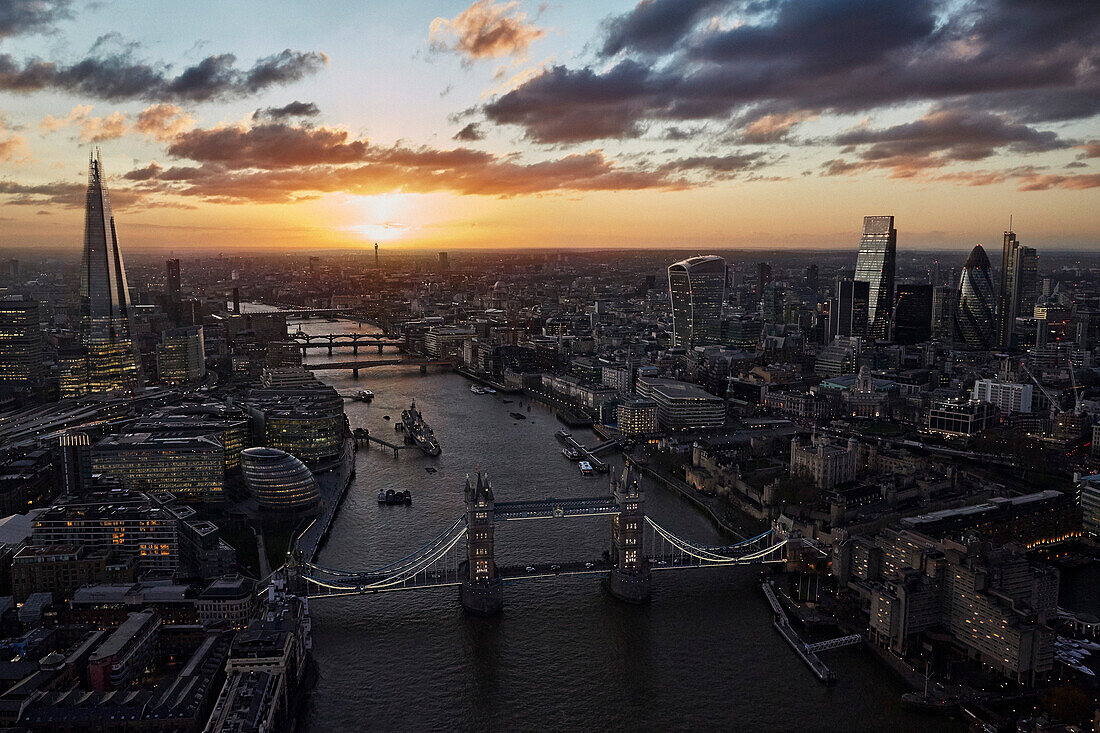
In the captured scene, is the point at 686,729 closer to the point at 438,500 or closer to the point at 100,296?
the point at 438,500

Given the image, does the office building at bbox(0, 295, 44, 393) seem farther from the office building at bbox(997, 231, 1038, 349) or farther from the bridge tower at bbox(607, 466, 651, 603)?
the office building at bbox(997, 231, 1038, 349)

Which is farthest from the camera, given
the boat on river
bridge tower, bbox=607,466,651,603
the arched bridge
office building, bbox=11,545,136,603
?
the arched bridge

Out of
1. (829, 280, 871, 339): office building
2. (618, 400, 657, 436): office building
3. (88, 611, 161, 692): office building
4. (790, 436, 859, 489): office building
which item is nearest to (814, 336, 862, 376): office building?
(829, 280, 871, 339): office building

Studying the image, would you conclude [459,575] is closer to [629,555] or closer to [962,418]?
[629,555]

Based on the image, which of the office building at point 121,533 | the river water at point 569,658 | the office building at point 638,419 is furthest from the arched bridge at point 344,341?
the office building at point 121,533

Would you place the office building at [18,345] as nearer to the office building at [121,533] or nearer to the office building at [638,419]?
the office building at [121,533]

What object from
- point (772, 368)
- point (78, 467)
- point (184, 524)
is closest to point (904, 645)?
point (184, 524)
